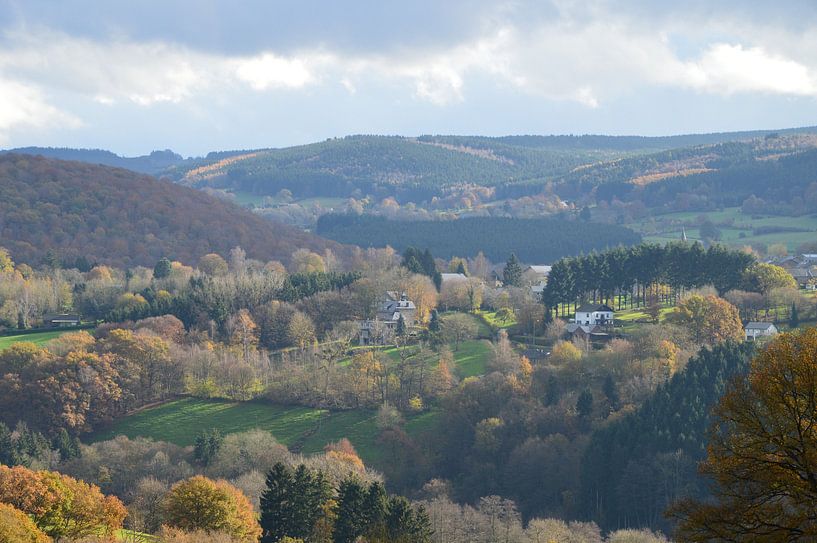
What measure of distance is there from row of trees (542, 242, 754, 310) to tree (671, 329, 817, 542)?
249 ft

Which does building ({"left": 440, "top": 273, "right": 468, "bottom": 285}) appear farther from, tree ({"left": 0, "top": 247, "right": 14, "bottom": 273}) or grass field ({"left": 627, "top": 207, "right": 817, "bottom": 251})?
tree ({"left": 0, "top": 247, "right": 14, "bottom": 273})

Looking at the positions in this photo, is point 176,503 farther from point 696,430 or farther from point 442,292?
point 442,292

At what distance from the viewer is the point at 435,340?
290 feet

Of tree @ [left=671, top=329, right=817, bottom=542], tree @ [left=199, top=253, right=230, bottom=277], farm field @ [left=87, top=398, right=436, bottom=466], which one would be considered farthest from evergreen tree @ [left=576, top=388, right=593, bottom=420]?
tree @ [left=199, top=253, right=230, bottom=277]

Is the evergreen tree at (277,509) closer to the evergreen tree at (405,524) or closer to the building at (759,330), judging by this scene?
the evergreen tree at (405,524)

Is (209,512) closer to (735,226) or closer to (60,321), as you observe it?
(60,321)

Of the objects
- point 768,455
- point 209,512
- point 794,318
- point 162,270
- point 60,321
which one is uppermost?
point 768,455

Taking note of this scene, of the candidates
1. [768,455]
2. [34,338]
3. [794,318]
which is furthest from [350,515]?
[34,338]

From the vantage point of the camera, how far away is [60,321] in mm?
103000

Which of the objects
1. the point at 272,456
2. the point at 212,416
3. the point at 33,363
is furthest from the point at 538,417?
the point at 33,363

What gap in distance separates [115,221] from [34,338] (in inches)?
3227

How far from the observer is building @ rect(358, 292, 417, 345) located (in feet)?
306

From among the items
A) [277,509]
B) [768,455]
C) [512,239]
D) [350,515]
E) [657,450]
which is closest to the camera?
[768,455]

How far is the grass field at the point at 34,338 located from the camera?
93.2 metres
